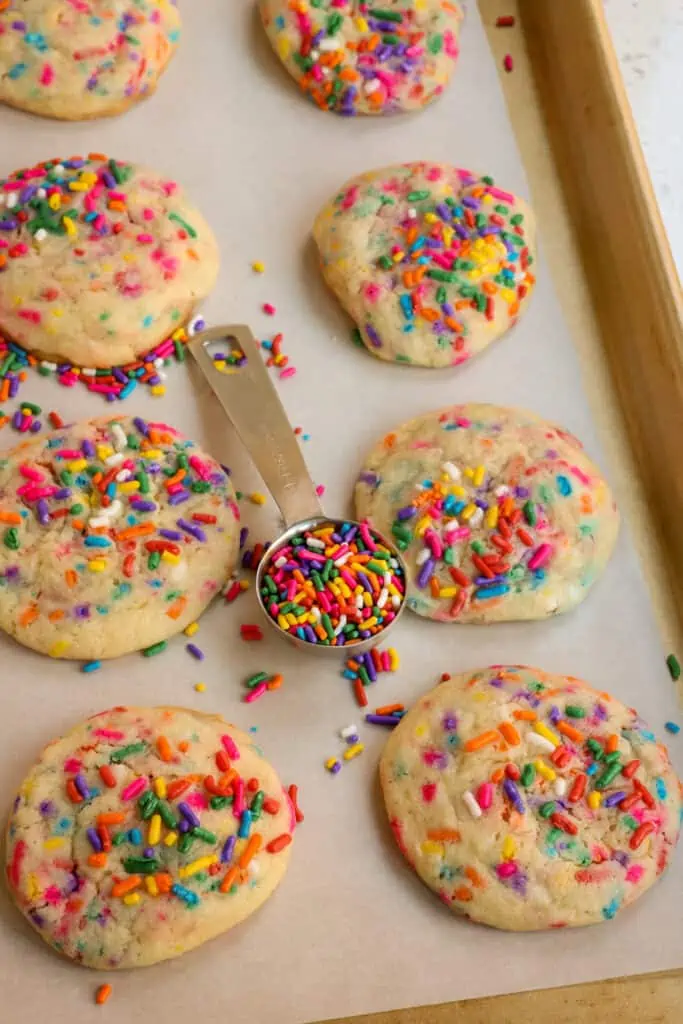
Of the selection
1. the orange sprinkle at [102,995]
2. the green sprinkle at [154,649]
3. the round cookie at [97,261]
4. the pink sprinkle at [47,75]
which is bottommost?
the orange sprinkle at [102,995]

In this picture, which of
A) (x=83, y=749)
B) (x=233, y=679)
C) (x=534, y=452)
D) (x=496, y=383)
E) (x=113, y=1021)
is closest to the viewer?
(x=113, y=1021)

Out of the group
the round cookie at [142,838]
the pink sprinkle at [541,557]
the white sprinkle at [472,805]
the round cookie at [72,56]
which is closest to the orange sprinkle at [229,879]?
the round cookie at [142,838]

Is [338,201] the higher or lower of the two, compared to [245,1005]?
higher

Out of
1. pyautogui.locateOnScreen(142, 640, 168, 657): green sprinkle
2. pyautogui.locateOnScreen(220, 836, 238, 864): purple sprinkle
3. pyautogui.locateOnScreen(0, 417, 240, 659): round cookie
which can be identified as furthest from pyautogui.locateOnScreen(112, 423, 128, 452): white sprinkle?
pyautogui.locateOnScreen(220, 836, 238, 864): purple sprinkle

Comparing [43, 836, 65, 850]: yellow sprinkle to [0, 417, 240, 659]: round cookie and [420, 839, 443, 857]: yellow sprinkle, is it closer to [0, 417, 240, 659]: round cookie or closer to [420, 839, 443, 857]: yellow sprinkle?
[0, 417, 240, 659]: round cookie

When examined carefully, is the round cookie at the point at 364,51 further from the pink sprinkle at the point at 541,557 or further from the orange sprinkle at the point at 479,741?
the orange sprinkle at the point at 479,741

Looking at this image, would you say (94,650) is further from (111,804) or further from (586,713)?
(586,713)

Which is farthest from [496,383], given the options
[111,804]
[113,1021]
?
[113,1021]
